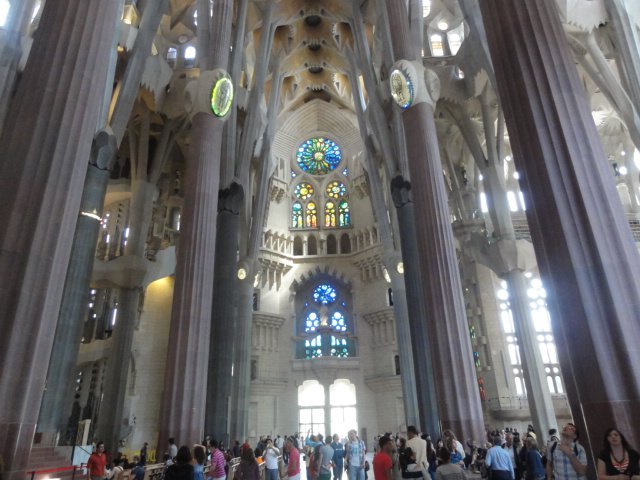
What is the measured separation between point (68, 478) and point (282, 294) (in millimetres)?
20309

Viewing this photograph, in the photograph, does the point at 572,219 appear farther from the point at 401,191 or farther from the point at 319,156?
the point at 319,156

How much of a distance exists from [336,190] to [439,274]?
2138 cm

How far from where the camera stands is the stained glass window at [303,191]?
1264 inches

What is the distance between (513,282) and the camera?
1741cm

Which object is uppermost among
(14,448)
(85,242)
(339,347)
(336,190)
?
(336,190)

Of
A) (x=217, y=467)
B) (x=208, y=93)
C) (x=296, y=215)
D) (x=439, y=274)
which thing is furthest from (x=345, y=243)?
(x=217, y=467)

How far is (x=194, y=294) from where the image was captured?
37.4 feet

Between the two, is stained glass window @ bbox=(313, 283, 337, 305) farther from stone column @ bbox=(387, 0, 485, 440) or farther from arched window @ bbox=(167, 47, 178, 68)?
stone column @ bbox=(387, 0, 485, 440)

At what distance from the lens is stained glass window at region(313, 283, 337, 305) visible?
2997 centimetres

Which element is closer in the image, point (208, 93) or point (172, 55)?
point (208, 93)

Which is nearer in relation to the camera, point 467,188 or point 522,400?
point 522,400

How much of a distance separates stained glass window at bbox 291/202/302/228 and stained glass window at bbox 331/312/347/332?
6857 millimetres

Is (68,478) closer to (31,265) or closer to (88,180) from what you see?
(31,265)

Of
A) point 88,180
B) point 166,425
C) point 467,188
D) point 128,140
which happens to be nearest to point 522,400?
point 467,188
